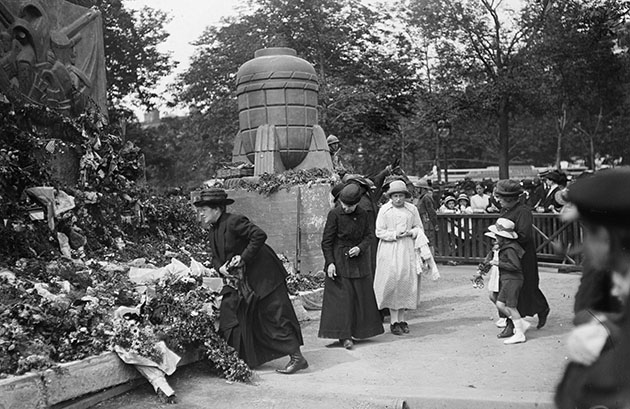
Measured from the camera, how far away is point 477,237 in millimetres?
15484

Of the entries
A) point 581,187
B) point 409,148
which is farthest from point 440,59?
point 581,187

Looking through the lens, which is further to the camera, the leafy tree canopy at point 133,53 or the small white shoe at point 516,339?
the leafy tree canopy at point 133,53

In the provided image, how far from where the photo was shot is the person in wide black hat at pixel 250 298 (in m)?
6.57

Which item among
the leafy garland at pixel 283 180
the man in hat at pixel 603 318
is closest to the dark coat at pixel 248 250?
the man in hat at pixel 603 318

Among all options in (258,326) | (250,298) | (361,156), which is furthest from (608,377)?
(361,156)

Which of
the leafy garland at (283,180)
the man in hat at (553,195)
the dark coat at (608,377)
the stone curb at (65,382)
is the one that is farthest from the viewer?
the man in hat at (553,195)

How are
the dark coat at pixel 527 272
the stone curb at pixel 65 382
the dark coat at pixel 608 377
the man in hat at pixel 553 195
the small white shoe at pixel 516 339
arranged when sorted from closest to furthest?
1. the dark coat at pixel 608 377
2. the stone curb at pixel 65 382
3. the small white shoe at pixel 516 339
4. the dark coat at pixel 527 272
5. the man in hat at pixel 553 195

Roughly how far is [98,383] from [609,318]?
435 cm

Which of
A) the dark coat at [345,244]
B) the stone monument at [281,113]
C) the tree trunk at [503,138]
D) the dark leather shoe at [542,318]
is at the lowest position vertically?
the dark leather shoe at [542,318]

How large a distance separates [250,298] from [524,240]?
330 cm

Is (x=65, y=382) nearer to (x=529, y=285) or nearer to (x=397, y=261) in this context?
(x=397, y=261)

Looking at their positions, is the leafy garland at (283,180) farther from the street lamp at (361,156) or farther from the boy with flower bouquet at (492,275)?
the street lamp at (361,156)

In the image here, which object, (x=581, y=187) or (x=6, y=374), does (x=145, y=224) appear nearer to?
(x=6, y=374)

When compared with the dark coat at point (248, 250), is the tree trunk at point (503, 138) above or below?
above
